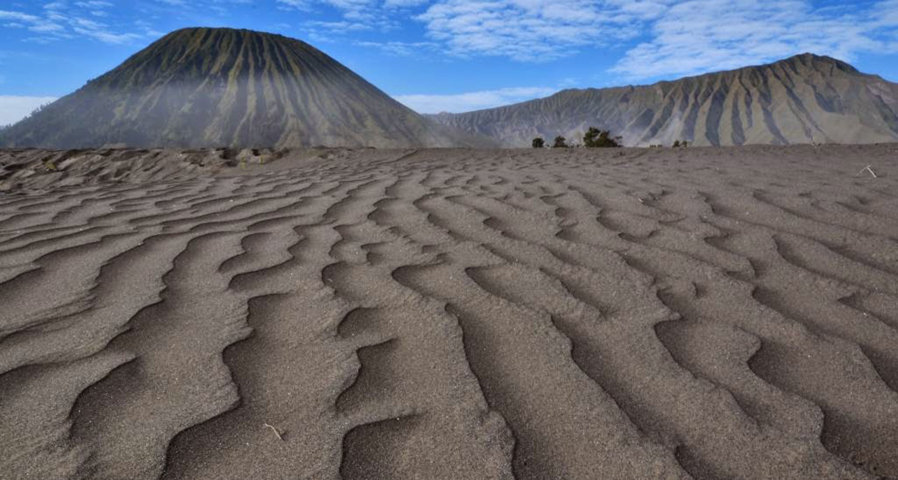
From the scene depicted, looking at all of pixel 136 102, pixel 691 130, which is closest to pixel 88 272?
pixel 136 102

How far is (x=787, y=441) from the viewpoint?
1.22 metres

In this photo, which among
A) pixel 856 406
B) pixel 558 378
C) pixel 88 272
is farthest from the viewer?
pixel 88 272

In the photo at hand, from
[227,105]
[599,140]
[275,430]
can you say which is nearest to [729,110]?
[227,105]

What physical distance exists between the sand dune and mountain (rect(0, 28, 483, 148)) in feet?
155

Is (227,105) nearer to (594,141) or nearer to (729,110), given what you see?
(594,141)

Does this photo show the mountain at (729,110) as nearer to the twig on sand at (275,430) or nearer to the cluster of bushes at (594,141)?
the cluster of bushes at (594,141)

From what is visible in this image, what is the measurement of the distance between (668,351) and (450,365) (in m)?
0.58

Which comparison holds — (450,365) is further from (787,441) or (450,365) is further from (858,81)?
(858,81)

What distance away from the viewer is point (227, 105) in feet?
192

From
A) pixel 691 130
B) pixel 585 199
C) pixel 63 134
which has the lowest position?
pixel 691 130

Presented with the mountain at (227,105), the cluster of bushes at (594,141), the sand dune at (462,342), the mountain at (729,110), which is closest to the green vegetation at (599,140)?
the cluster of bushes at (594,141)

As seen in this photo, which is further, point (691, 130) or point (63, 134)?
point (691, 130)

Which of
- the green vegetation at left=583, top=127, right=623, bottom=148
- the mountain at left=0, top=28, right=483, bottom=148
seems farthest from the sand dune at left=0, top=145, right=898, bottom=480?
the mountain at left=0, top=28, right=483, bottom=148

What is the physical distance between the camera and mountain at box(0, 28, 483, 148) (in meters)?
51.5
